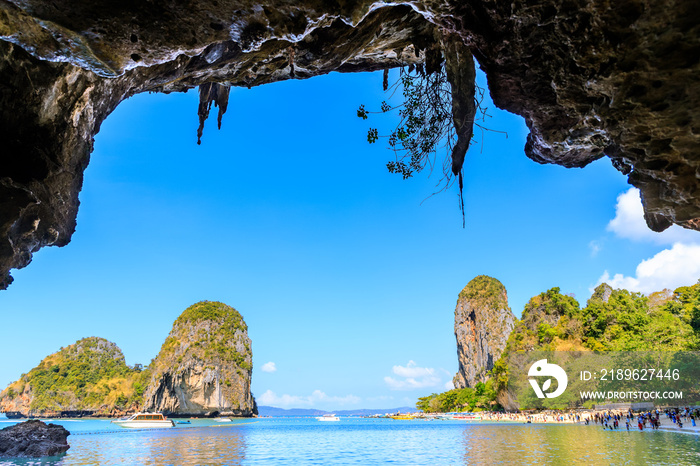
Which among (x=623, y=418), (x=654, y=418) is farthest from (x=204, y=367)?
(x=654, y=418)

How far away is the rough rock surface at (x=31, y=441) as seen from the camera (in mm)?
15398

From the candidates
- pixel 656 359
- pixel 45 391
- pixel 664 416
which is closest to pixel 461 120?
pixel 656 359

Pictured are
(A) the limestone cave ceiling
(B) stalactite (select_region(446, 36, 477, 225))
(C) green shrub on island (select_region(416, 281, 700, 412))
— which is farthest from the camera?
(C) green shrub on island (select_region(416, 281, 700, 412))

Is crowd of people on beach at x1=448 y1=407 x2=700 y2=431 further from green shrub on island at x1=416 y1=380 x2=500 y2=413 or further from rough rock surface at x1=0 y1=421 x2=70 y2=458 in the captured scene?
rough rock surface at x1=0 y1=421 x2=70 y2=458

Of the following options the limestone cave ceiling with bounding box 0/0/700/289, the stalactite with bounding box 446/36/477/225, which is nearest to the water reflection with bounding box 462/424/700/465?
the limestone cave ceiling with bounding box 0/0/700/289

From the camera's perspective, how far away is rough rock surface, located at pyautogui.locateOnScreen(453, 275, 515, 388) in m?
103

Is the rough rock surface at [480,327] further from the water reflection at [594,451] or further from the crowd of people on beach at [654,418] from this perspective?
the water reflection at [594,451]

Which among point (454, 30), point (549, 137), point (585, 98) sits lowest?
point (585, 98)

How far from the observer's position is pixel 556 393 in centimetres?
4141

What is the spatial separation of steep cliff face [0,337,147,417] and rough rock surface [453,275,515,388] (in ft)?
277

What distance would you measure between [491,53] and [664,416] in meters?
38.1

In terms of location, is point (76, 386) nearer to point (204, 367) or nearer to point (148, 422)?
point (204, 367)

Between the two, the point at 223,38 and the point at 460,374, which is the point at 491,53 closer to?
the point at 223,38

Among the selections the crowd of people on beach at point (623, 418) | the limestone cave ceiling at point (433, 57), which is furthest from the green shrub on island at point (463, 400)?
the limestone cave ceiling at point (433, 57)
